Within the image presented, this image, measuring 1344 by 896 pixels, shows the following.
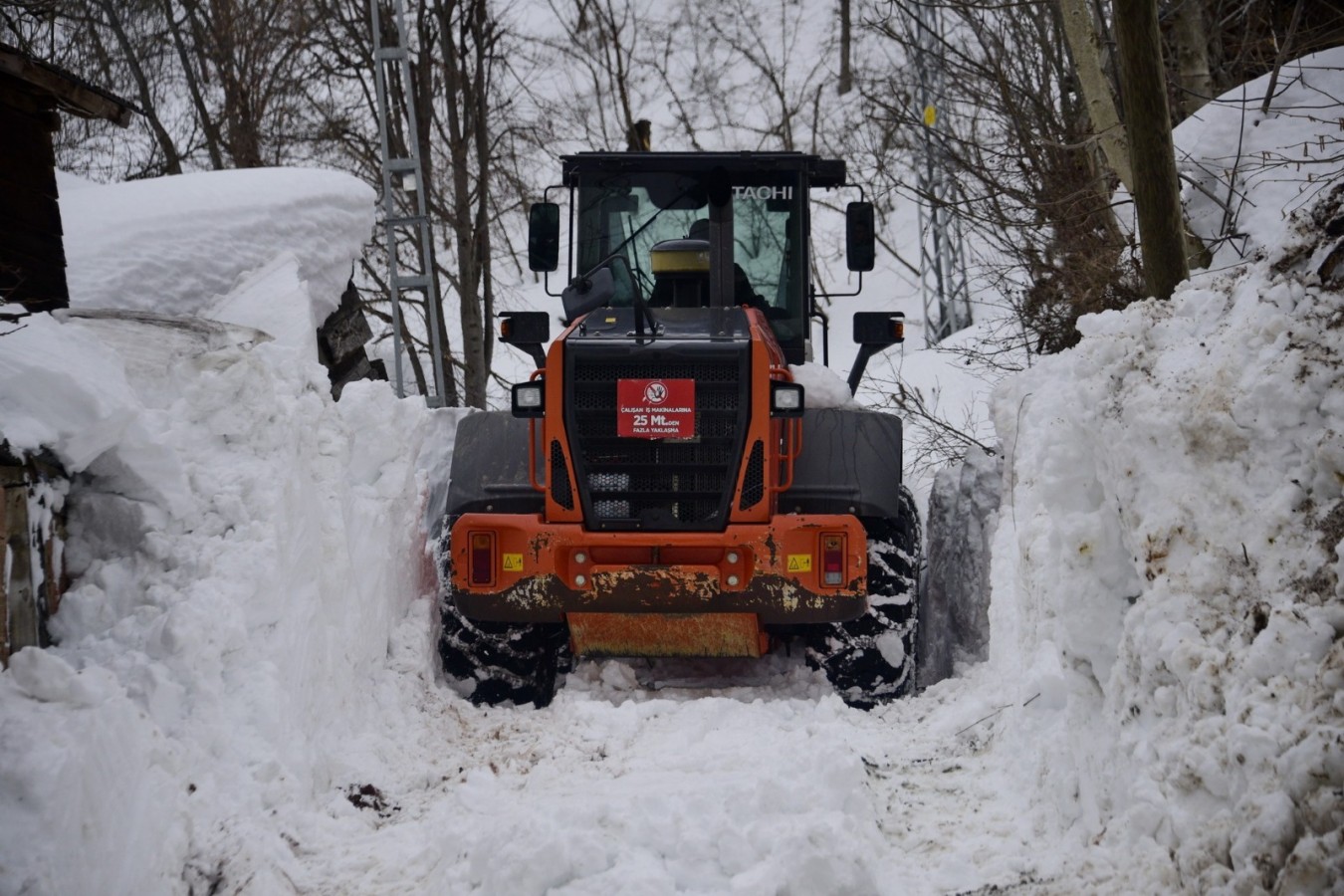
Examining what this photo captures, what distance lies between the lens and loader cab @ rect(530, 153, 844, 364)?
24.1 feet

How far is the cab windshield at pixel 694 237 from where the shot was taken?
7.43 metres

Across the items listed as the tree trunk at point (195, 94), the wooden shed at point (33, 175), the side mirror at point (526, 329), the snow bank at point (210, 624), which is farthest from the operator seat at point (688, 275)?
the tree trunk at point (195, 94)

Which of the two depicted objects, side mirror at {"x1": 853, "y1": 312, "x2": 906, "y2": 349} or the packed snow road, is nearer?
the packed snow road

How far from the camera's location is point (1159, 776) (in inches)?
137

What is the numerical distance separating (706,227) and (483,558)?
2.28 metres

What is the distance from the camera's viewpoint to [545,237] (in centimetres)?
732

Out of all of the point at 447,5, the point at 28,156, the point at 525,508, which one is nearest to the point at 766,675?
the point at 525,508

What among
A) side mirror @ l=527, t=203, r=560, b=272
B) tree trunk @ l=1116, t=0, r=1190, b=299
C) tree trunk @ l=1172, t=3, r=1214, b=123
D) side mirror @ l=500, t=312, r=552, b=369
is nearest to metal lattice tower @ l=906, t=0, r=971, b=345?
tree trunk @ l=1172, t=3, r=1214, b=123

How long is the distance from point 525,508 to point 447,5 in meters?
11.0

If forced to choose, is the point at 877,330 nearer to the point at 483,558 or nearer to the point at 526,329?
the point at 526,329

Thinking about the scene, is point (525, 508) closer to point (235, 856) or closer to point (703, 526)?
point (703, 526)

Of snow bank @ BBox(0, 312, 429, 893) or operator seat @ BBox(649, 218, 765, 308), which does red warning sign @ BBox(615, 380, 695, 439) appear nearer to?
operator seat @ BBox(649, 218, 765, 308)

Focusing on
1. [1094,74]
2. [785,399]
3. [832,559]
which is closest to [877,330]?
[785,399]

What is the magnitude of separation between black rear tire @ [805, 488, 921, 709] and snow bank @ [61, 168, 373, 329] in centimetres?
488
